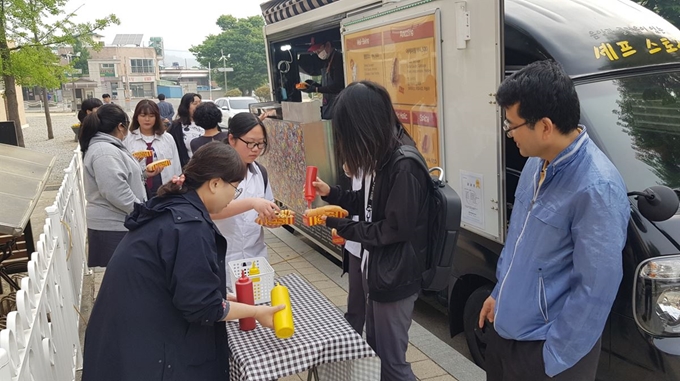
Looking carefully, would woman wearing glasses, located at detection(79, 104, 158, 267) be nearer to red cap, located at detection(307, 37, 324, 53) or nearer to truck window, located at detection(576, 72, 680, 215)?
truck window, located at detection(576, 72, 680, 215)

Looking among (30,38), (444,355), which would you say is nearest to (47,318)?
(444,355)

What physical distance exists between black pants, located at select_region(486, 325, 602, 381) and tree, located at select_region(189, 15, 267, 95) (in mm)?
62363

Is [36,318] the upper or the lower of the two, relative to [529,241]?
lower

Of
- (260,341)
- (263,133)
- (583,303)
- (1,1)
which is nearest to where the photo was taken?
(583,303)

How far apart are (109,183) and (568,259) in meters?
3.05

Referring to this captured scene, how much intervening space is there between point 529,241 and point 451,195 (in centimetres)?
58

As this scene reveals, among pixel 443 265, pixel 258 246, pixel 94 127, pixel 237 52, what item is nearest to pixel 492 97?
pixel 443 265

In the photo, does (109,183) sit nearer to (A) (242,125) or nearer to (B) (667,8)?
(A) (242,125)

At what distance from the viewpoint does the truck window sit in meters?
2.72

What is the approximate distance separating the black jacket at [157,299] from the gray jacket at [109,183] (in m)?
1.95

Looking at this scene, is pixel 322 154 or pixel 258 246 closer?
pixel 258 246

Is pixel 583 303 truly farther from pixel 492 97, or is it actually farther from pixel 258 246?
pixel 258 246

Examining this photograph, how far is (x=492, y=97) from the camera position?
300cm

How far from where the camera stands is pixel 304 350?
212 cm
